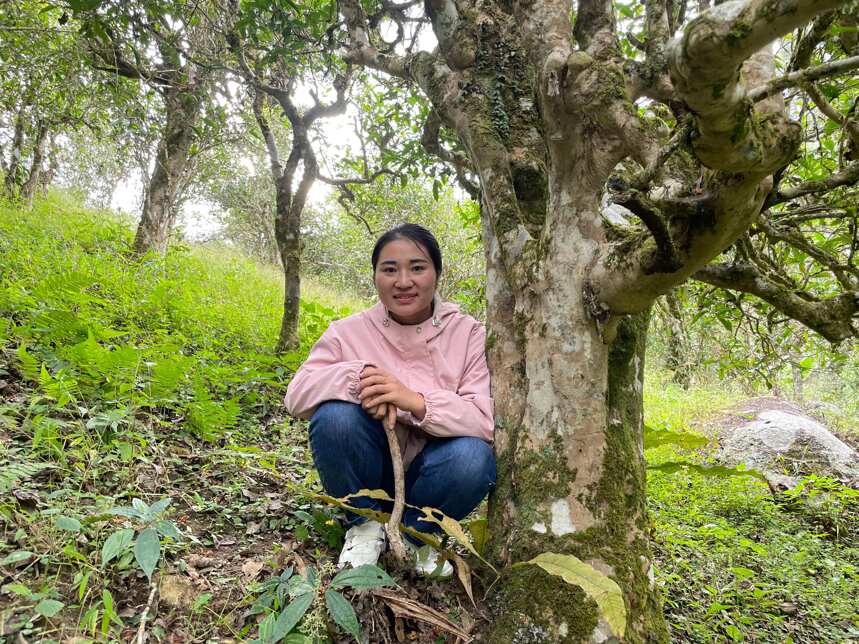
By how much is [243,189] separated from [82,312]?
16.6 meters

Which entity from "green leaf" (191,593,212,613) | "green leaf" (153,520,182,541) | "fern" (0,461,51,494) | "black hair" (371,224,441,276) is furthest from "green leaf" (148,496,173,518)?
"black hair" (371,224,441,276)

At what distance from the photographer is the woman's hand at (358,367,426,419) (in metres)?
2.31

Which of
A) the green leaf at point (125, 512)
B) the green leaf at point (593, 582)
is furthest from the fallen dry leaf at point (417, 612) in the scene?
the green leaf at point (125, 512)

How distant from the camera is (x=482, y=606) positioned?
197 centimetres

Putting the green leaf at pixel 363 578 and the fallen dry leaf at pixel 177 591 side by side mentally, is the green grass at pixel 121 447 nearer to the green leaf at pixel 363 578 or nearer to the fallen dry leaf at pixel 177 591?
the fallen dry leaf at pixel 177 591

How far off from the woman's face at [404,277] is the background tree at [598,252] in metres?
0.34

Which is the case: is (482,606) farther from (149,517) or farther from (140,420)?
(140,420)

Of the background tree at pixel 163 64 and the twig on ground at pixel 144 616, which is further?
the background tree at pixel 163 64

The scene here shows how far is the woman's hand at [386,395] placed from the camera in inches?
91.0

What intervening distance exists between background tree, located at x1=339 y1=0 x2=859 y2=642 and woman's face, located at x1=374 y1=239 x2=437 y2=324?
1.13ft

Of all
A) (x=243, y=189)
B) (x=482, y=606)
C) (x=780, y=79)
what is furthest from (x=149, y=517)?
(x=243, y=189)

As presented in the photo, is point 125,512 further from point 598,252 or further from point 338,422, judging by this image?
point 598,252

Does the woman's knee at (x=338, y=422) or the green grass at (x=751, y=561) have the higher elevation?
the woman's knee at (x=338, y=422)

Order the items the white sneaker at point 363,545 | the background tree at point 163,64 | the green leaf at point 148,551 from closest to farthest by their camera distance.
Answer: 1. the green leaf at point 148,551
2. the white sneaker at point 363,545
3. the background tree at point 163,64
